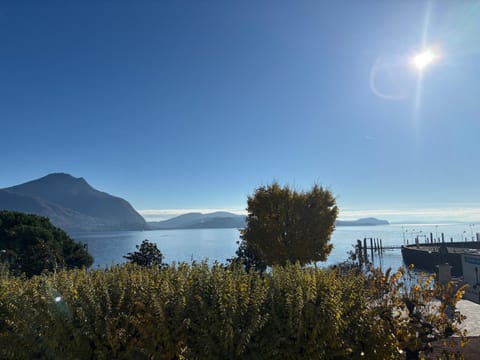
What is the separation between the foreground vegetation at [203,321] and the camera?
203 inches

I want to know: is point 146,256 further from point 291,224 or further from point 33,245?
point 33,245

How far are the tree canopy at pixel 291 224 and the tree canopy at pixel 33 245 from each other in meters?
22.4

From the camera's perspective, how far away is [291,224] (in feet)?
74.7

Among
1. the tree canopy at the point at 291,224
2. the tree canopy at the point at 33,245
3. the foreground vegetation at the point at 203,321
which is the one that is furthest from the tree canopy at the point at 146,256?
the foreground vegetation at the point at 203,321

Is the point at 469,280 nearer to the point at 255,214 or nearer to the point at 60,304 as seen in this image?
the point at 255,214

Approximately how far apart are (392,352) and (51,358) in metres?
5.98

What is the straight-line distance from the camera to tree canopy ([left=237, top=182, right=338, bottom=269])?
22.6 meters

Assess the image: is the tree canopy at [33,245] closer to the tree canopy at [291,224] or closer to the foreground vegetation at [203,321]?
the tree canopy at [291,224]

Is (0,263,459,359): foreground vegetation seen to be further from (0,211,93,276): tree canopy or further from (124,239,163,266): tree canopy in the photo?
(0,211,93,276): tree canopy

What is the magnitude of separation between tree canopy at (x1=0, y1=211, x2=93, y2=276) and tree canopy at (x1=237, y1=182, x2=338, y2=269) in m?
22.4

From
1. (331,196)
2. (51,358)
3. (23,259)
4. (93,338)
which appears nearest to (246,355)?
(93,338)

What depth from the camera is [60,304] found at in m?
5.57

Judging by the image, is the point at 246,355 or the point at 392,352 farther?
the point at 392,352

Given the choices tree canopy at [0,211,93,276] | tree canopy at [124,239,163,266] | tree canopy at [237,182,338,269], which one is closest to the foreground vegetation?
tree canopy at [237,182,338,269]
